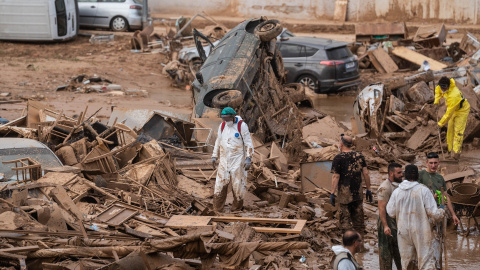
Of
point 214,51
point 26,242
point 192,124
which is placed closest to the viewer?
point 26,242

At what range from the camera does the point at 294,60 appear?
19.5m

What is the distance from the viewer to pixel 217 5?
32.4 m

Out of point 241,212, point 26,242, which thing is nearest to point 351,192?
point 241,212

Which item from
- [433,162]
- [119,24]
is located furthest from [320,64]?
[433,162]

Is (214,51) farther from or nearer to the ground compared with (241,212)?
farther from the ground

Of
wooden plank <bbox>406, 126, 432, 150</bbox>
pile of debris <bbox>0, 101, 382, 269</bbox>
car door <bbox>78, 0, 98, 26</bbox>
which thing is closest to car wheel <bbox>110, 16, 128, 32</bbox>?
car door <bbox>78, 0, 98, 26</bbox>

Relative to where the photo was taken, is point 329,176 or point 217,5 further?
point 217,5

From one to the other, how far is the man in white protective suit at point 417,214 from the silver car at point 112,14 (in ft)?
70.0

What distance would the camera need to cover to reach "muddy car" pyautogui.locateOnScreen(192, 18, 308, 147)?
12258 millimetres

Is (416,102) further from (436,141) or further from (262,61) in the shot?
(262,61)

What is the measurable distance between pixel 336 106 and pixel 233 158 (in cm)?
974

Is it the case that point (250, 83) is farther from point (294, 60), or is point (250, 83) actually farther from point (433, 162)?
point (294, 60)

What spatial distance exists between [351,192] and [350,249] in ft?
9.53

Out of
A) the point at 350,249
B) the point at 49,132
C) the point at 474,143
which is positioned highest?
the point at 350,249
